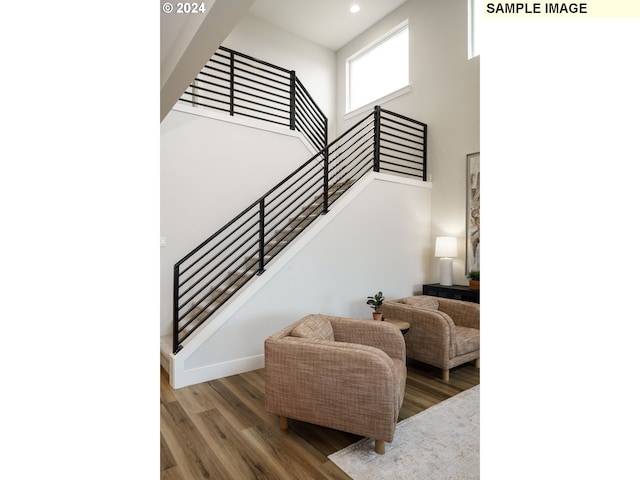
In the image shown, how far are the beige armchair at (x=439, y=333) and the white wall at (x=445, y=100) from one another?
1.32 meters

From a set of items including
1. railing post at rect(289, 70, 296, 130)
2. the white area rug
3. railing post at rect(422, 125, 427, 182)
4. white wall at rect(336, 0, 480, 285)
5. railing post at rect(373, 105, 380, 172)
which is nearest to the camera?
the white area rug

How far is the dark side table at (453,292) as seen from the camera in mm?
4139

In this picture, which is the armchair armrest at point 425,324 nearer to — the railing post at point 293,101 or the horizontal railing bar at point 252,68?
the railing post at point 293,101

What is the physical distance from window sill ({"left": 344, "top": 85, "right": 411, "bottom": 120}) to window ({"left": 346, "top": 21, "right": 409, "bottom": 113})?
0.07 ft

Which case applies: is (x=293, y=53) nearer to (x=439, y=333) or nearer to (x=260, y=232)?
(x=260, y=232)

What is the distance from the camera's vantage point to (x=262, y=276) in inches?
131

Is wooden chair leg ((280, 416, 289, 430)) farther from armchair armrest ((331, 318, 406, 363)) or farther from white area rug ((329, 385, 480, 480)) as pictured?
armchair armrest ((331, 318, 406, 363))

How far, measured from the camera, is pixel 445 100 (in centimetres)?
502

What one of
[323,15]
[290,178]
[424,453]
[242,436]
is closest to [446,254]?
[290,178]

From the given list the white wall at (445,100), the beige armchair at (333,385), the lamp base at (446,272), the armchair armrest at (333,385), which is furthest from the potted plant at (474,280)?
the armchair armrest at (333,385)

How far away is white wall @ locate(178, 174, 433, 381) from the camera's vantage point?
10.6 ft

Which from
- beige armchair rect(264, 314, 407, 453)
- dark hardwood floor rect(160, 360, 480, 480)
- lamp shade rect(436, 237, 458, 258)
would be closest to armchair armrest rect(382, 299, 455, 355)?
dark hardwood floor rect(160, 360, 480, 480)
